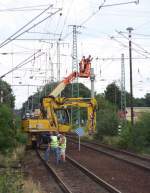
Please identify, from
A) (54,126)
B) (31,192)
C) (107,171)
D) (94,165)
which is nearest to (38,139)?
(54,126)

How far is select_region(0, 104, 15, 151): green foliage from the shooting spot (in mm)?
34438

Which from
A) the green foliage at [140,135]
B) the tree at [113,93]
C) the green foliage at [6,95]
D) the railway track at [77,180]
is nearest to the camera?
the railway track at [77,180]

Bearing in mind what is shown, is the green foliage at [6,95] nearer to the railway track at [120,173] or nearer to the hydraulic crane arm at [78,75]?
the hydraulic crane arm at [78,75]

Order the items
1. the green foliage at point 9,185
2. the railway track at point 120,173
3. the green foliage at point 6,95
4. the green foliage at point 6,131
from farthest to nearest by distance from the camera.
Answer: the green foliage at point 6,95
the green foliage at point 6,131
the railway track at point 120,173
the green foliage at point 9,185

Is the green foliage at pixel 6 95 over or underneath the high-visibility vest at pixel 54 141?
over

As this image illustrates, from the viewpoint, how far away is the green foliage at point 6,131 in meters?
34.4

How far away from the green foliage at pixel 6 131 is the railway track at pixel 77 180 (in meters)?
3.76

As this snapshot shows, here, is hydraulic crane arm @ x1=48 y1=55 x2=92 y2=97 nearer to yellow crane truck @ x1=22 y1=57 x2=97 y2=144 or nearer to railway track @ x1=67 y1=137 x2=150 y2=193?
yellow crane truck @ x1=22 y1=57 x2=97 y2=144

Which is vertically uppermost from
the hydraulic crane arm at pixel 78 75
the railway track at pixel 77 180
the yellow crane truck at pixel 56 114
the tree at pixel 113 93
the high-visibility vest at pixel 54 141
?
the tree at pixel 113 93

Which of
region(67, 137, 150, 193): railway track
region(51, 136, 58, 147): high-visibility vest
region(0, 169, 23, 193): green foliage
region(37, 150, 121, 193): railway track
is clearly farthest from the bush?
region(0, 169, 23, 193): green foliage

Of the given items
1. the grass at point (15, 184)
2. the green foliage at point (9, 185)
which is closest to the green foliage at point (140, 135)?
the grass at point (15, 184)

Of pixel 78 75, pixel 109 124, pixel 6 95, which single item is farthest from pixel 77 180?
pixel 6 95

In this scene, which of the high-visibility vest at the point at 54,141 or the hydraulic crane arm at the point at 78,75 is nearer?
the high-visibility vest at the point at 54,141

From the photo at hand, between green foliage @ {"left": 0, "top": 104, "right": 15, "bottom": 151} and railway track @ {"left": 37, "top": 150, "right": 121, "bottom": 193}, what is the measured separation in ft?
12.3
